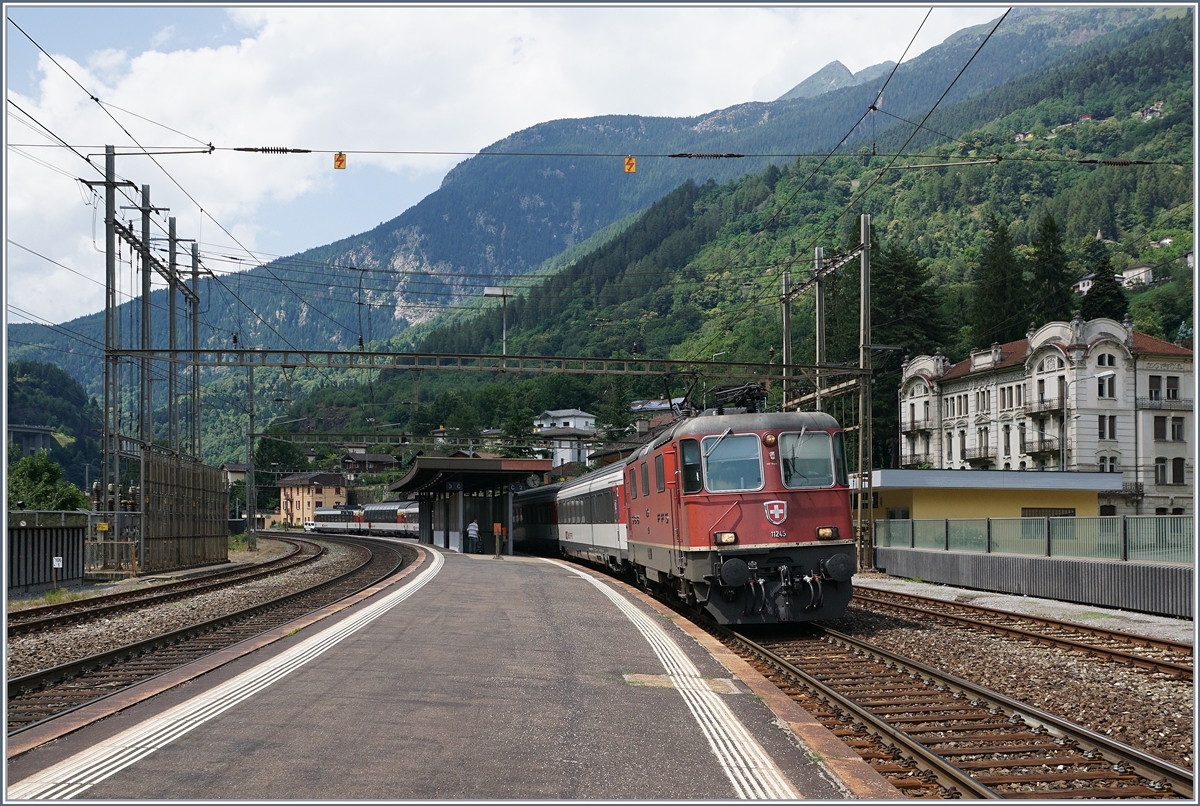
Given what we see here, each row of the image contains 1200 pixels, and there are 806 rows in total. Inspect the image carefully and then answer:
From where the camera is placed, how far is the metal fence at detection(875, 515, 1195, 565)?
709 inches

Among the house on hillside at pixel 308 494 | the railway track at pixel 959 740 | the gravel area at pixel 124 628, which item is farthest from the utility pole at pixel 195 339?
the house on hillside at pixel 308 494

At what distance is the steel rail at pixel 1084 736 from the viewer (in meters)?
7.16

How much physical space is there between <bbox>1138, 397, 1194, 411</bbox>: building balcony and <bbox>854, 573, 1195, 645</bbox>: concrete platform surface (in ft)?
138

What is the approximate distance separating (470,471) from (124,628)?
84.7 feet

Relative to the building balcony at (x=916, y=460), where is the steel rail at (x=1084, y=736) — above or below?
below

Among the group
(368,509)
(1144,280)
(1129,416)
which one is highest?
(1144,280)

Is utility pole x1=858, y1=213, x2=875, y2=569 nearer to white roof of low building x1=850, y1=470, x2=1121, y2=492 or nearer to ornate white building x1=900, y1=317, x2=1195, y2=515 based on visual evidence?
white roof of low building x1=850, y1=470, x2=1121, y2=492

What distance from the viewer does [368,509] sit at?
98312mm

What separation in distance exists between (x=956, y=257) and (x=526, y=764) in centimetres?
12149

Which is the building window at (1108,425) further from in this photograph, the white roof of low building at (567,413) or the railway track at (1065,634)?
the white roof of low building at (567,413)

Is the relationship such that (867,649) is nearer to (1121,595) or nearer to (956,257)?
(1121,595)

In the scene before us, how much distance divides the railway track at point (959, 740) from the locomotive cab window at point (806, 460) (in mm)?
3748

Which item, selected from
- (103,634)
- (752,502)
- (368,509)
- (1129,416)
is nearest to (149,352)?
(103,634)

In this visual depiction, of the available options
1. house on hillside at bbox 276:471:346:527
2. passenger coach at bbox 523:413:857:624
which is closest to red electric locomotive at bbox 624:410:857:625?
passenger coach at bbox 523:413:857:624
